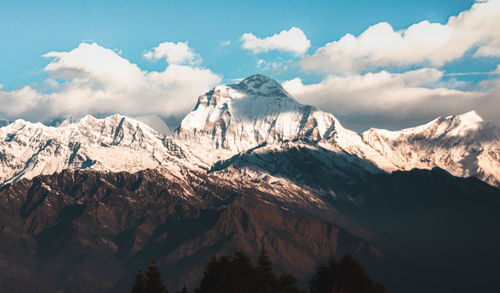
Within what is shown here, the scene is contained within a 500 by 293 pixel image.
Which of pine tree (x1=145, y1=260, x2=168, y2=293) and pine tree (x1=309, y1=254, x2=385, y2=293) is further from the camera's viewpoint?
pine tree (x1=145, y1=260, x2=168, y2=293)

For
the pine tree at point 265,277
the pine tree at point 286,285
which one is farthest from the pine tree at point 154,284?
the pine tree at point 286,285

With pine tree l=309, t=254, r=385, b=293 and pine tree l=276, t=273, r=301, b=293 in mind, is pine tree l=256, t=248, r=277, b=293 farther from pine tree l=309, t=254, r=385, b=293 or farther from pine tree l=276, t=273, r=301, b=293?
pine tree l=309, t=254, r=385, b=293

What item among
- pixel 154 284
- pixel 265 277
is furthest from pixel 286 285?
pixel 154 284

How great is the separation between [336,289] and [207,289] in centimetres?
2255

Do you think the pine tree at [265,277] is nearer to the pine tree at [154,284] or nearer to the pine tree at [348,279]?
the pine tree at [348,279]

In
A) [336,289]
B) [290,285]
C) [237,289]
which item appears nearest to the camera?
[336,289]

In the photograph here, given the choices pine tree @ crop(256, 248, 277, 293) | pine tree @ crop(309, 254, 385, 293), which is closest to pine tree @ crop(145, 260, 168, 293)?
pine tree @ crop(256, 248, 277, 293)

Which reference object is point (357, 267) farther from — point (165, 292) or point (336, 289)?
point (165, 292)

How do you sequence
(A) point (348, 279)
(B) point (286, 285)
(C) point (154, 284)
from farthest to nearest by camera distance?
(B) point (286, 285) < (C) point (154, 284) < (A) point (348, 279)

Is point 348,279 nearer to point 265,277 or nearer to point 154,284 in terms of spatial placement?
point 265,277

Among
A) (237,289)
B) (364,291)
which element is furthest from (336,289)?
(237,289)

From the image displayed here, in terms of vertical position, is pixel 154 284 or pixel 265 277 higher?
pixel 265 277

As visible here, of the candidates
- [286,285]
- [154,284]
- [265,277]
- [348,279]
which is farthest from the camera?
[286,285]

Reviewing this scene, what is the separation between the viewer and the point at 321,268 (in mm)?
126562
